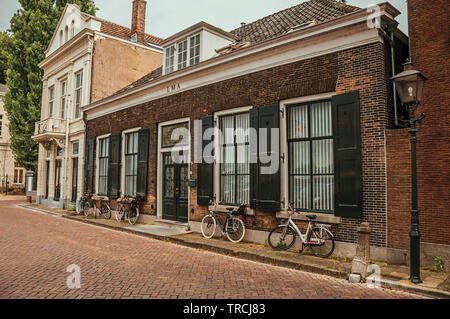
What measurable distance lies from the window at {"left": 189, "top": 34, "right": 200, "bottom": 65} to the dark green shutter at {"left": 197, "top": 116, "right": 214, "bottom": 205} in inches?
107

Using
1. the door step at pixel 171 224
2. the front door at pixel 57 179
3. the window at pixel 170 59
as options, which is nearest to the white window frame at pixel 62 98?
the front door at pixel 57 179

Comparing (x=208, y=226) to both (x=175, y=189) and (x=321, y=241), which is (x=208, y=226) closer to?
(x=175, y=189)

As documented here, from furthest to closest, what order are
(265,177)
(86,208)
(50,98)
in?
(50,98)
(86,208)
(265,177)

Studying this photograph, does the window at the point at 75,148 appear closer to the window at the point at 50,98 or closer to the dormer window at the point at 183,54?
the window at the point at 50,98

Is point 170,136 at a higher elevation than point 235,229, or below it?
higher

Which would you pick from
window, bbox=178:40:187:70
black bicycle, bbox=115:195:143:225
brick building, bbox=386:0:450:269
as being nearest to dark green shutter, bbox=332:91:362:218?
brick building, bbox=386:0:450:269

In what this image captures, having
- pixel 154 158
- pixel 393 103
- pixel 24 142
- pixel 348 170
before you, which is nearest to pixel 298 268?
pixel 348 170

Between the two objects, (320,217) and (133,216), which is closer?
(320,217)

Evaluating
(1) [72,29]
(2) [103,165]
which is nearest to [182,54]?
(2) [103,165]

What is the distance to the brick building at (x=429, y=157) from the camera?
6352 mm

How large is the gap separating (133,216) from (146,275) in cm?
730

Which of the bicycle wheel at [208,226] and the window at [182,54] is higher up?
the window at [182,54]

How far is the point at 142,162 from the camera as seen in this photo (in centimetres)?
1306

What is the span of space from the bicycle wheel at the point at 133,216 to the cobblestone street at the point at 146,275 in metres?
3.36
